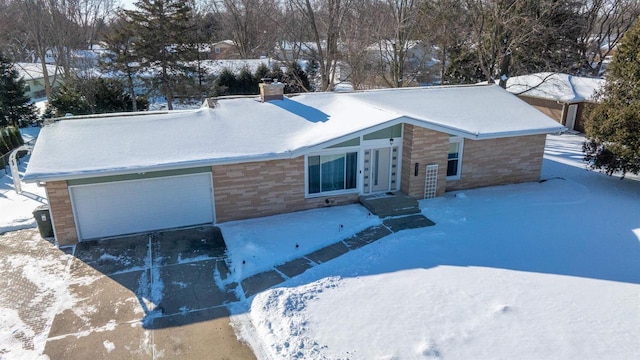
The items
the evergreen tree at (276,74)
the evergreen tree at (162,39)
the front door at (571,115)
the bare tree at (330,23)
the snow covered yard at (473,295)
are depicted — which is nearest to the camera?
the snow covered yard at (473,295)

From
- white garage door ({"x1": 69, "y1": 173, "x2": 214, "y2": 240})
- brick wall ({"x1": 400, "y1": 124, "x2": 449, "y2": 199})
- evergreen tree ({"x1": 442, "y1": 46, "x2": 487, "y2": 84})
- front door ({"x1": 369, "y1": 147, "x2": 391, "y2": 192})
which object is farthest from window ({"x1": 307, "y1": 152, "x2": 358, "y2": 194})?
evergreen tree ({"x1": 442, "y1": 46, "x2": 487, "y2": 84})

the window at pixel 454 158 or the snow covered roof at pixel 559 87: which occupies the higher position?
the snow covered roof at pixel 559 87

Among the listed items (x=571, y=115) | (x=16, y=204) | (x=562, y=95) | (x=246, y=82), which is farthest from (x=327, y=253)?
(x=246, y=82)

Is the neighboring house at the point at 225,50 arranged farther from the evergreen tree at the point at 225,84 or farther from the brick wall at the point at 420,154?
the brick wall at the point at 420,154

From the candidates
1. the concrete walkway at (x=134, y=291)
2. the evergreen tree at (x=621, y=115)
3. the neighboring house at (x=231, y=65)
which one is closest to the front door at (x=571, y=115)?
the evergreen tree at (x=621, y=115)

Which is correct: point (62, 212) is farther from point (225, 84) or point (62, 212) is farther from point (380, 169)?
point (225, 84)

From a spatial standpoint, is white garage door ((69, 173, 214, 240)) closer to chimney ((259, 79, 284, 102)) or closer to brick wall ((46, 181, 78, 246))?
brick wall ((46, 181, 78, 246))
